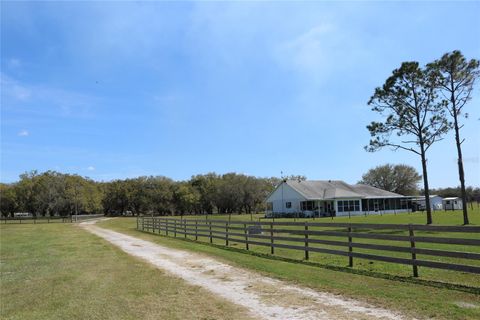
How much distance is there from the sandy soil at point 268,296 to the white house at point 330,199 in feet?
141

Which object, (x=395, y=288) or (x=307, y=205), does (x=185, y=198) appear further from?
(x=395, y=288)

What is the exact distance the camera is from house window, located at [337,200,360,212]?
5528cm

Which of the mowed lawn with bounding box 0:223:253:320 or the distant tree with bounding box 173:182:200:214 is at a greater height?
the distant tree with bounding box 173:182:200:214

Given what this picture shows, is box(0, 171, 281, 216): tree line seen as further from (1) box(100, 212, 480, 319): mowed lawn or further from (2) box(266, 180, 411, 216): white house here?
(1) box(100, 212, 480, 319): mowed lawn

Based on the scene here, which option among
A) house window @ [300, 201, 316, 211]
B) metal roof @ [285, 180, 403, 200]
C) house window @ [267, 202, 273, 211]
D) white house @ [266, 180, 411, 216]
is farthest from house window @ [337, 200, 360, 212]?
house window @ [267, 202, 273, 211]

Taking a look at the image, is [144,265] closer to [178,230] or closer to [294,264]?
[294,264]

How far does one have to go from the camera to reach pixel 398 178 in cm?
9262

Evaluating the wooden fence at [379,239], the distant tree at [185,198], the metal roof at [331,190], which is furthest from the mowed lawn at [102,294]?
the distant tree at [185,198]

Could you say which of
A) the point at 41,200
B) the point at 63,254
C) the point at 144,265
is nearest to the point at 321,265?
the point at 144,265

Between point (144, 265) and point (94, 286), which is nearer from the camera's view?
point (94, 286)

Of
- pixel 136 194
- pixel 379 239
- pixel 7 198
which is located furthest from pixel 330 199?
pixel 7 198

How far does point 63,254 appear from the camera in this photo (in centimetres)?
1616

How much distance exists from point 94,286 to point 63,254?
804 cm

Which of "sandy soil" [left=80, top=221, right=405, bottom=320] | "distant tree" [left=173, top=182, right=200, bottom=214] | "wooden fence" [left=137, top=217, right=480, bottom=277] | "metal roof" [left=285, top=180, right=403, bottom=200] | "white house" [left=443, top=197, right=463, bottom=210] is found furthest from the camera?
"distant tree" [left=173, top=182, right=200, bottom=214]
